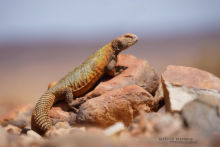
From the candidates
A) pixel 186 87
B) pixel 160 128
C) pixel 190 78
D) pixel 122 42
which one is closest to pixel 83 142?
pixel 160 128

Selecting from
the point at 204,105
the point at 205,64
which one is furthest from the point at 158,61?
Answer: the point at 204,105

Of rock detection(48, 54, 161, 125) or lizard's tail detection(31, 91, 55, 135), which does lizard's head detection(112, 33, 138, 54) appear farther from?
lizard's tail detection(31, 91, 55, 135)

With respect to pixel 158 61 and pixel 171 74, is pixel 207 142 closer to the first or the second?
pixel 171 74

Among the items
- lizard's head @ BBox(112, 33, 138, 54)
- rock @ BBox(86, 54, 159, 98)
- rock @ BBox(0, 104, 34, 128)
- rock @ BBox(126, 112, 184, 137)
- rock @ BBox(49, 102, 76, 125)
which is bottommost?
rock @ BBox(0, 104, 34, 128)

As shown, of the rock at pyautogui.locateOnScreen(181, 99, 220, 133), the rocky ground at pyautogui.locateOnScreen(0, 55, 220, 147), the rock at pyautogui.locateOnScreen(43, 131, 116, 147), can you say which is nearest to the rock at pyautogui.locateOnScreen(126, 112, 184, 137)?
the rocky ground at pyautogui.locateOnScreen(0, 55, 220, 147)

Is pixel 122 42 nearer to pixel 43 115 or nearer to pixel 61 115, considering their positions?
pixel 61 115
